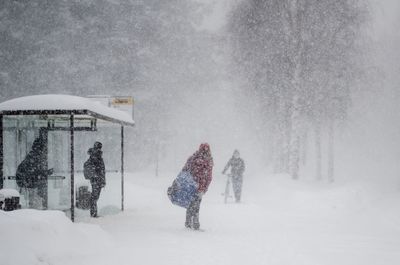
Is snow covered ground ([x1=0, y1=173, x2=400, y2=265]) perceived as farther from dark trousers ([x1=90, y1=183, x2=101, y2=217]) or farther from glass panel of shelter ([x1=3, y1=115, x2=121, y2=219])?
glass panel of shelter ([x1=3, y1=115, x2=121, y2=219])

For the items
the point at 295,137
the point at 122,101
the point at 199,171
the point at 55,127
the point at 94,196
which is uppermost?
the point at 122,101

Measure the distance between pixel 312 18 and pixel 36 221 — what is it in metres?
19.7

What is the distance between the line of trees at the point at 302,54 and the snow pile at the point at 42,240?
17.3m

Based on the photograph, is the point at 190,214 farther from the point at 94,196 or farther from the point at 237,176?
the point at 237,176

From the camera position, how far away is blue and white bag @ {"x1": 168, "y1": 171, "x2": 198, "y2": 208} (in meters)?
10.4

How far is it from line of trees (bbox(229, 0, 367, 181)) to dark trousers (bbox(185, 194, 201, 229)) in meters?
13.7

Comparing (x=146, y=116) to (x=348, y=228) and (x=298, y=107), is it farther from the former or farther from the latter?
(x=348, y=228)

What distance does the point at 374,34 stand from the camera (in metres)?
24.5

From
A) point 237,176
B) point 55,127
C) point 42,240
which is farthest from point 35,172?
point 237,176

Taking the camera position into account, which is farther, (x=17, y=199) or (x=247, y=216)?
(x=247, y=216)

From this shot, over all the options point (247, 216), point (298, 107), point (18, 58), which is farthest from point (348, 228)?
point (18, 58)

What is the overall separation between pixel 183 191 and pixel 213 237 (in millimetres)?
1179

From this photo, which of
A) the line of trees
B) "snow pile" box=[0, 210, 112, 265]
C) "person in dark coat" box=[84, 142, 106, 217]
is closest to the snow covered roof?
"person in dark coat" box=[84, 142, 106, 217]

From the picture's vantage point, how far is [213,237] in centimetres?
1013
